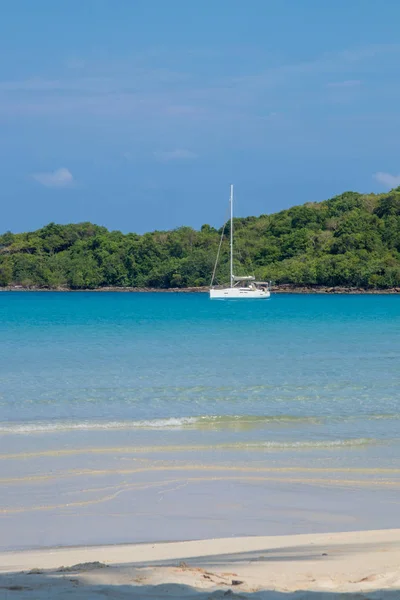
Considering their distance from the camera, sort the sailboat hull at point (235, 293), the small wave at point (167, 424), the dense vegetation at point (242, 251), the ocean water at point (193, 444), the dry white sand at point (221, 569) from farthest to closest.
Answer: the dense vegetation at point (242, 251), the sailboat hull at point (235, 293), the small wave at point (167, 424), the ocean water at point (193, 444), the dry white sand at point (221, 569)

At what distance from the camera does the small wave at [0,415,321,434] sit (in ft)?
42.7

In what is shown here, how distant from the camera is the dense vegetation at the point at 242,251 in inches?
4235

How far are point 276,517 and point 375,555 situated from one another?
190cm

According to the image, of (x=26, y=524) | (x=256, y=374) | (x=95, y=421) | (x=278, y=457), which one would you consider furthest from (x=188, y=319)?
(x=26, y=524)

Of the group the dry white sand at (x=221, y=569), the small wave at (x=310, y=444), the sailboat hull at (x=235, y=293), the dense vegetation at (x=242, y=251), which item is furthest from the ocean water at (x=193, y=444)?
the dense vegetation at (x=242, y=251)

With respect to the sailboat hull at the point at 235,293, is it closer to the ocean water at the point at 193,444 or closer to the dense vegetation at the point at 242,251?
the dense vegetation at the point at 242,251

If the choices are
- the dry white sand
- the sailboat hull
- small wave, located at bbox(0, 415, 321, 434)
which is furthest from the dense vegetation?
the dry white sand

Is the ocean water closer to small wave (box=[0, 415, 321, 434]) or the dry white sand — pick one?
small wave (box=[0, 415, 321, 434])

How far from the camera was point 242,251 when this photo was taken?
383 ft

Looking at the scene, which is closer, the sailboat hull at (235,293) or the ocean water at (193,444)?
the ocean water at (193,444)

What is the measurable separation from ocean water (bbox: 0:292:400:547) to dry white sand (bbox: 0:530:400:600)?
627 mm

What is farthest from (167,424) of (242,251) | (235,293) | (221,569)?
(242,251)

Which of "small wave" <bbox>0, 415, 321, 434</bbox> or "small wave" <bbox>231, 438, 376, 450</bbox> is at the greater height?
"small wave" <bbox>0, 415, 321, 434</bbox>

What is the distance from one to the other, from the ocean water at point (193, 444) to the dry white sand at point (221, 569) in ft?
2.06
